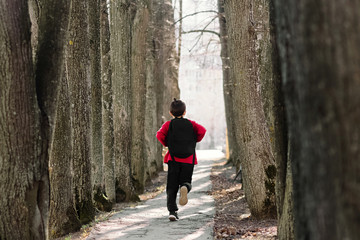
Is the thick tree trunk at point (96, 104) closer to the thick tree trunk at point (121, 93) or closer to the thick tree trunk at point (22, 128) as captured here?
the thick tree trunk at point (121, 93)

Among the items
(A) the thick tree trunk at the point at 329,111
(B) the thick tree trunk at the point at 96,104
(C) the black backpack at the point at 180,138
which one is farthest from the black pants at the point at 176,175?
(A) the thick tree trunk at the point at 329,111

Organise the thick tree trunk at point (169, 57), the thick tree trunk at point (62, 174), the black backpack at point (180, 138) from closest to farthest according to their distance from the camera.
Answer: the thick tree trunk at point (62, 174) → the black backpack at point (180, 138) → the thick tree trunk at point (169, 57)

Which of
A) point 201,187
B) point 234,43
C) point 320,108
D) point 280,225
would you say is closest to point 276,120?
point 280,225

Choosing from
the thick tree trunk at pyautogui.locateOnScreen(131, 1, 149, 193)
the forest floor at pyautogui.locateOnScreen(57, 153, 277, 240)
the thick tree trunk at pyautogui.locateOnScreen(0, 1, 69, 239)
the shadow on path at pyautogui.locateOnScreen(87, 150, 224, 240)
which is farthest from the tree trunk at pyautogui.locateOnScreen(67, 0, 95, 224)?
the thick tree trunk at pyautogui.locateOnScreen(131, 1, 149, 193)

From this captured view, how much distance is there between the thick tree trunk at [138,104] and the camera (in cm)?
1338

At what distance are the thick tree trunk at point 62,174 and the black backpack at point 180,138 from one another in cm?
182

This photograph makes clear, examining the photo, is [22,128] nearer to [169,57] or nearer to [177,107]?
[177,107]

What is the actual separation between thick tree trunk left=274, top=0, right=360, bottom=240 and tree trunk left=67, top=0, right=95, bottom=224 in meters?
5.96

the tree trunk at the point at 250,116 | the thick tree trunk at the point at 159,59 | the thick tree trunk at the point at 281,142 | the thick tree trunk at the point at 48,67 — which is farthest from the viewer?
the thick tree trunk at the point at 159,59

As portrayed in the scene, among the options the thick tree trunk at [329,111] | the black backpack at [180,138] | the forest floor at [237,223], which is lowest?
the forest floor at [237,223]

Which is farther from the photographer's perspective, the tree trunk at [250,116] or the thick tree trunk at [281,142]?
the tree trunk at [250,116]

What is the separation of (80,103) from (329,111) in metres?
6.32

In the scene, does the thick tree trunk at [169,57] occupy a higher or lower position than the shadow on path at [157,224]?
higher

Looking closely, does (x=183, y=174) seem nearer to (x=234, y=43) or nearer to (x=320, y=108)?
(x=234, y=43)
